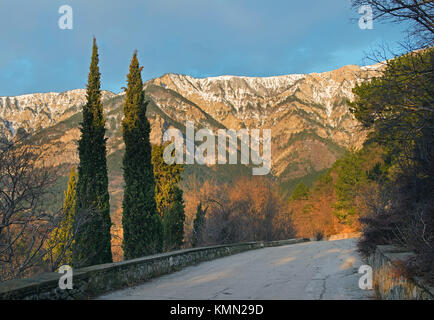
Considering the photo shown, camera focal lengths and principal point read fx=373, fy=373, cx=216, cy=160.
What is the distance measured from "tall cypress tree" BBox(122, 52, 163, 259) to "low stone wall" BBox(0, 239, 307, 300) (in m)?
6.24

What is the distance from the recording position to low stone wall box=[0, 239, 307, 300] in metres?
6.38

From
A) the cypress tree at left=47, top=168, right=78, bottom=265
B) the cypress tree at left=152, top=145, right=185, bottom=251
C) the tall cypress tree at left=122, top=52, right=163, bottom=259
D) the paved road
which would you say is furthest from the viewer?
the cypress tree at left=152, top=145, right=185, bottom=251

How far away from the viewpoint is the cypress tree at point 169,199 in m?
28.4

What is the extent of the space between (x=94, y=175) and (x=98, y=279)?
463 inches

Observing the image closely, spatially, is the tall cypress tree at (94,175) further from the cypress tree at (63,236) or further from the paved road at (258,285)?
the paved road at (258,285)

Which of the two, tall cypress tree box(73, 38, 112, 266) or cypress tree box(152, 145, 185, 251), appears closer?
tall cypress tree box(73, 38, 112, 266)

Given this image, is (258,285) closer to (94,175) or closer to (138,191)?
(94,175)

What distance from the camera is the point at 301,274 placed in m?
11.3

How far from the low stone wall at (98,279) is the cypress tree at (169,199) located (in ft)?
42.5

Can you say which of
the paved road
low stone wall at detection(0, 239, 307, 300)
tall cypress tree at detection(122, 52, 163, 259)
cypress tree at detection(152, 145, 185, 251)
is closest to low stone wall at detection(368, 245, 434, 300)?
the paved road

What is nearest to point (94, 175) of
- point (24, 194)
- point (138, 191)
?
point (138, 191)

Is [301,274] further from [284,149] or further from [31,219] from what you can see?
[284,149]

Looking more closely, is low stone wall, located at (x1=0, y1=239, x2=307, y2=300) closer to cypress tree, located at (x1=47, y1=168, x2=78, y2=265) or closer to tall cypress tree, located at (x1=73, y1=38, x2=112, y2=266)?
cypress tree, located at (x1=47, y1=168, x2=78, y2=265)
